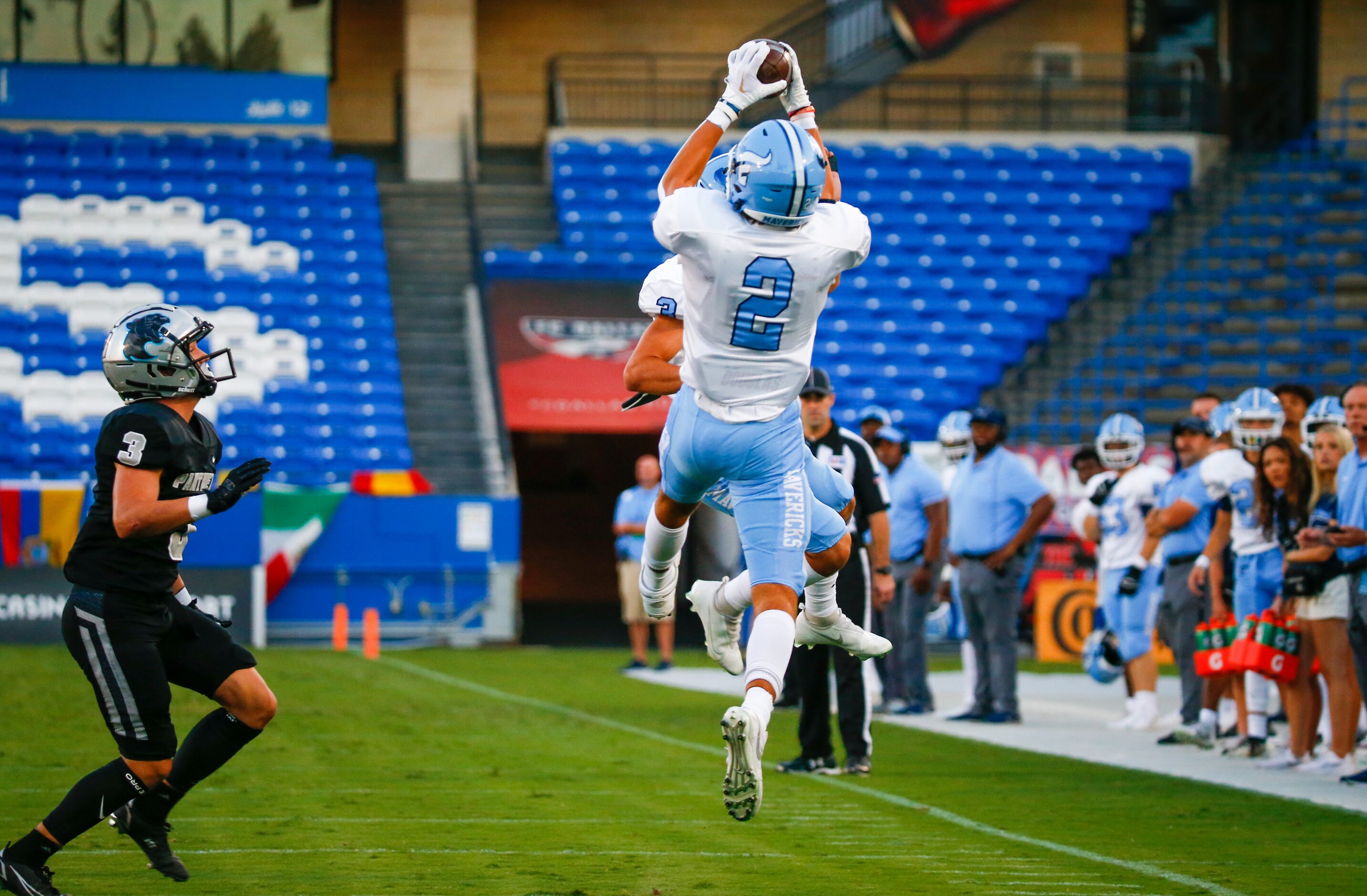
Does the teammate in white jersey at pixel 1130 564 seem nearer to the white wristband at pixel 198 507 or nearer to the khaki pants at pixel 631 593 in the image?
the khaki pants at pixel 631 593

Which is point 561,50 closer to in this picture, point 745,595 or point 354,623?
point 354,623

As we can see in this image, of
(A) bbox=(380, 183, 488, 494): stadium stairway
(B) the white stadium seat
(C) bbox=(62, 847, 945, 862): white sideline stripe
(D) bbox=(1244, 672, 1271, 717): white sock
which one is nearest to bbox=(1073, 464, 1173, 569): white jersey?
(D) bbox=(1244, 672, 1271, 717): white sock

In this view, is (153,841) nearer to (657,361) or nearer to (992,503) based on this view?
(657,361)

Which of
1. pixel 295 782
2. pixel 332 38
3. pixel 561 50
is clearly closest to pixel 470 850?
pixel 295 782

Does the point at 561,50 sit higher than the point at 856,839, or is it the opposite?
the point at 561,50

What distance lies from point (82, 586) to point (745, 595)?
246 centimetres

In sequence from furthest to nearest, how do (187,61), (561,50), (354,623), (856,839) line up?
(561,50) → (187,61) → (354,623) → (856,839)

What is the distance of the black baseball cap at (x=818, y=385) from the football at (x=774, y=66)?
2.98 m

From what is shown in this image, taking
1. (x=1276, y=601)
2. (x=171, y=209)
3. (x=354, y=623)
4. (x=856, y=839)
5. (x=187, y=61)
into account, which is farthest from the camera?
(x=187, y=61)

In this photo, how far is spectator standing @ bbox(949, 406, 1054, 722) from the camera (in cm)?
1225

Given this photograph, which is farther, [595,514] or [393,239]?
[595,514]

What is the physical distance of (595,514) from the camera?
29.2 metres

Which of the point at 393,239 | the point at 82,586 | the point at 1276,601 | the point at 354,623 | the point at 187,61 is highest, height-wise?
the point at 187,61

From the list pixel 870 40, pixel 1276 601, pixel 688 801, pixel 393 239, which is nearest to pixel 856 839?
pixel 688 801
